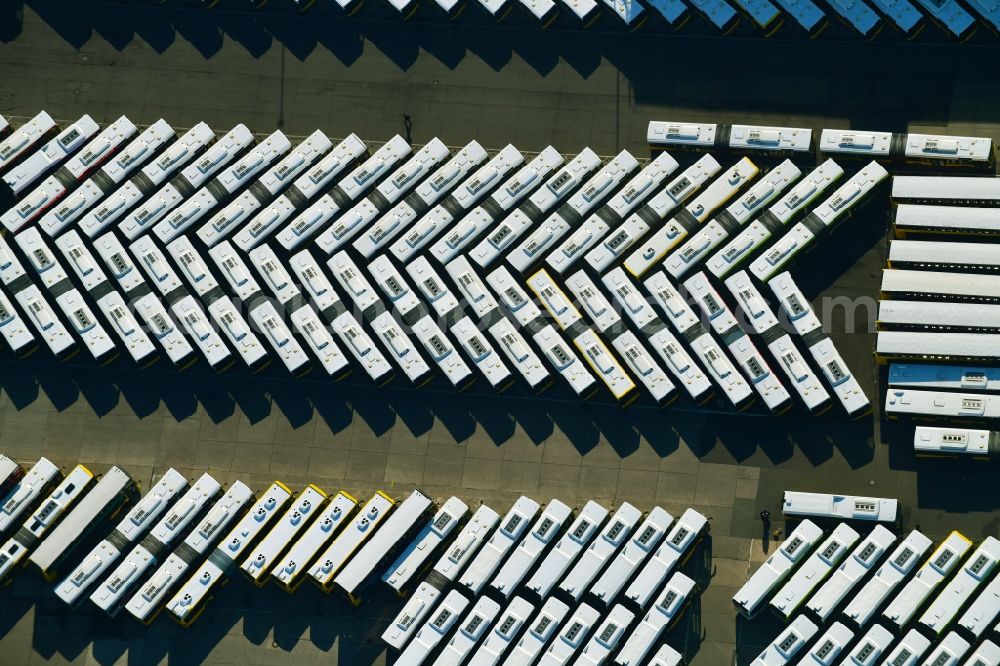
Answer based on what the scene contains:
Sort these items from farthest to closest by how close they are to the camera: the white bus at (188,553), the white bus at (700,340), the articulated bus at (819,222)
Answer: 1. the articulated bus at (819,222)
2. the white bus at (700,340)
3. the white bus at (188,553)

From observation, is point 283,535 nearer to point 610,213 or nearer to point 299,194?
point 299,194

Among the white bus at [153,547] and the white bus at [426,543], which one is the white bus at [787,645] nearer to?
the white bus at [426,543]

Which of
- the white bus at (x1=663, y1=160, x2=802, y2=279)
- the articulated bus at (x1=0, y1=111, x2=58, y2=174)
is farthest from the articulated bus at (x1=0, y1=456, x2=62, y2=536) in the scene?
the white bus at (x1=663, y1=160, x2=802, y2=279)

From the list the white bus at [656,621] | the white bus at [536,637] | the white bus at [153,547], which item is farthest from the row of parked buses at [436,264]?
the white bus at [536,637]

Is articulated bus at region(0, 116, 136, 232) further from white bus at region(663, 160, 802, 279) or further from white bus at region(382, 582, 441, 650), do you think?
white bus at region(663, 160, 802, 279)

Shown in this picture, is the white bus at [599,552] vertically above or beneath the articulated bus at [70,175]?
beneath

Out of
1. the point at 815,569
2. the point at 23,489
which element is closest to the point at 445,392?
the point at 815,569
